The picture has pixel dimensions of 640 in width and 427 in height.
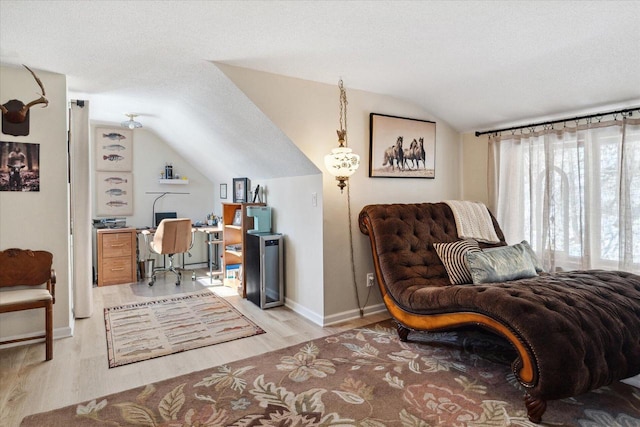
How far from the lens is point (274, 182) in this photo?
13.3 ft

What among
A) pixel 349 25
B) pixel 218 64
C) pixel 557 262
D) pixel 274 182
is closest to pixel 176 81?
pixel 218 64

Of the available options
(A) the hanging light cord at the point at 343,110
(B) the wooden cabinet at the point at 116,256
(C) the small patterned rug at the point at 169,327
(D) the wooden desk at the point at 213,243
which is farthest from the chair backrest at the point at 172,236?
(A) the hanging light cord at the point at 343,110

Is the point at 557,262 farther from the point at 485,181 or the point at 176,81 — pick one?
the point at 176,81

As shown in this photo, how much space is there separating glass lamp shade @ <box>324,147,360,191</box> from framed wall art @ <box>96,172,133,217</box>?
378 centimetres

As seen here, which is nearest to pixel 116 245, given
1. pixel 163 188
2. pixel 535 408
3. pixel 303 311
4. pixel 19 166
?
pixel 163 188

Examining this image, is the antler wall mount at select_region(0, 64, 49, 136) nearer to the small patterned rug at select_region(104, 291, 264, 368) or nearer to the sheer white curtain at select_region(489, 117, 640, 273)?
the small patterned rug at select_region(104, 291, 264, 368)

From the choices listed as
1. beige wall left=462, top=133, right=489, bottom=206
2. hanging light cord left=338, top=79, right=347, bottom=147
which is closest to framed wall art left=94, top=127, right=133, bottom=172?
hanging light cord left=338, top=79, right=347, bottom=147

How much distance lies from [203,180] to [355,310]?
3.84 meters

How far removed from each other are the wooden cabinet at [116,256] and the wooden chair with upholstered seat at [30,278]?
1946 mm

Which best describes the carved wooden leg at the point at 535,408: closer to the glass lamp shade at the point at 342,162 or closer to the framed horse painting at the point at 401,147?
the glass lamp shade at the point at 342,162

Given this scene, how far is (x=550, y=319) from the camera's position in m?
1.82

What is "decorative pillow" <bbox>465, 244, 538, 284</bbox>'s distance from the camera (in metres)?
2.70

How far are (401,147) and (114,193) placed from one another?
4.26 metres

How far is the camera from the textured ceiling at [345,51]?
1.99 m
